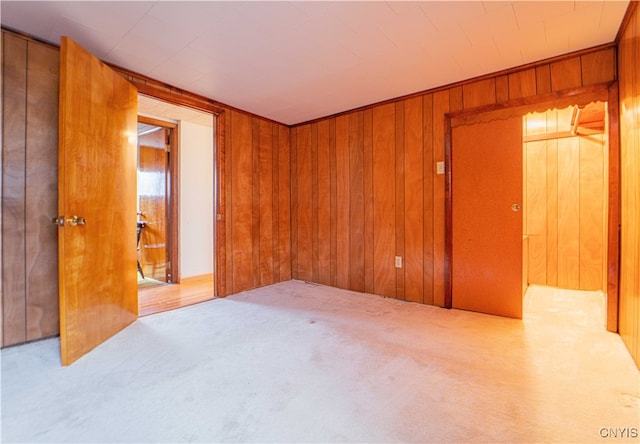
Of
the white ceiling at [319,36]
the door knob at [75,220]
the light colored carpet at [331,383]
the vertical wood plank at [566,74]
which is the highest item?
the white ceiling at [319,36]

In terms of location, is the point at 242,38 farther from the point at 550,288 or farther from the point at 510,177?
the point at 550,288

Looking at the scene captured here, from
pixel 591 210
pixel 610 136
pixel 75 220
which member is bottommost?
pixel 75 220

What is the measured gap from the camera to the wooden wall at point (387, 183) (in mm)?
2481

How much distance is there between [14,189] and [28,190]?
67 millimetres

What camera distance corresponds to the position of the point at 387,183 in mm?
3189

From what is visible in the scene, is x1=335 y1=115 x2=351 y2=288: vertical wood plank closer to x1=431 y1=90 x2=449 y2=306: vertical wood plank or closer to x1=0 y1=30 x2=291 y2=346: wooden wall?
x1=431 y1=90 x2=449 y2=306: vertical wood plank

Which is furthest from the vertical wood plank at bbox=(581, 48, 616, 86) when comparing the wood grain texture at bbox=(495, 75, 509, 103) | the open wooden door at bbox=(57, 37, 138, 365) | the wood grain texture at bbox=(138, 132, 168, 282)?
the wood grain texture at bbox=(138, 132, 168, 282)

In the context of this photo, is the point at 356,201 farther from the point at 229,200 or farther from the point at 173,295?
the point at 173,295

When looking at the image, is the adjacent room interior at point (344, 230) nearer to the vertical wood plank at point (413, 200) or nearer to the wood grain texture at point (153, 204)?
the vertical wood plank at point (413, 200)

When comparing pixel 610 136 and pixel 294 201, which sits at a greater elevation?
pixel 610 136

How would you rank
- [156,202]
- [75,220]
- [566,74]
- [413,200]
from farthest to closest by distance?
[156,202] → [413,200] → [566,74] → [75,220]

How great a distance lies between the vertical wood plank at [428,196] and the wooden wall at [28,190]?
3.08 meters

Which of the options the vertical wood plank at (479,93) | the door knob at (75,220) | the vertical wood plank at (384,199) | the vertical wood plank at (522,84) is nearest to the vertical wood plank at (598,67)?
the vertical wood plank at (522,84)

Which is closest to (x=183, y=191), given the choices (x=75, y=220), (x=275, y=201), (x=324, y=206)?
Result: (x=275, y=201)
